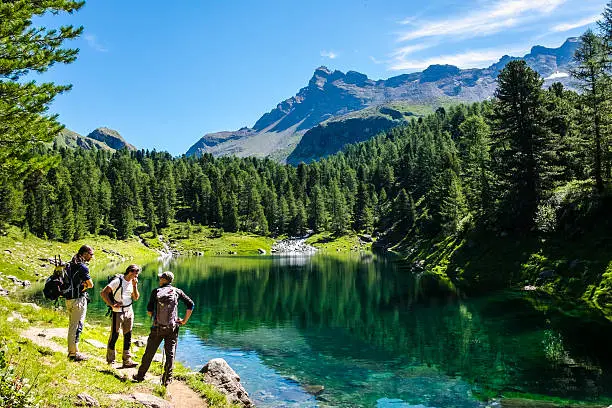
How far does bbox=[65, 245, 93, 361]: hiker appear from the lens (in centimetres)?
1512

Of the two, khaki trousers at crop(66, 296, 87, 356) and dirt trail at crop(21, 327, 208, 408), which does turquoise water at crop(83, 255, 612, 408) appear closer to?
dirt trail at crop(21, 327, 208, 408)

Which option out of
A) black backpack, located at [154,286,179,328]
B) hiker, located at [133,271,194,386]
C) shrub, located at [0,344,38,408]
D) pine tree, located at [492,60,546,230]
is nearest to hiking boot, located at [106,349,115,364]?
hiker, located at [133,271,194,386]

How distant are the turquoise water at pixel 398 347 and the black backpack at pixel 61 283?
1036 cm

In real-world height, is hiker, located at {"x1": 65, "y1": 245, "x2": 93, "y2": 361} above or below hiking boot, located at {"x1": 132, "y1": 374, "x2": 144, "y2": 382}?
above

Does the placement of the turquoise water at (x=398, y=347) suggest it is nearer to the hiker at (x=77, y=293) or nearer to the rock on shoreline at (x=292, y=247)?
the hiker at (x=77, y=293)

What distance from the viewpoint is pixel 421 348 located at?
29328mm

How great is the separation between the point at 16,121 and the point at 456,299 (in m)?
41.2

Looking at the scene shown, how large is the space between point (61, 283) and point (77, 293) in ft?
2.04

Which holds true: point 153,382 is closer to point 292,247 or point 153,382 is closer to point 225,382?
point 225,382

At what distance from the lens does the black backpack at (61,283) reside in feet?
48.6

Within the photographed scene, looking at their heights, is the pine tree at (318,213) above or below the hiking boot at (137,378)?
above

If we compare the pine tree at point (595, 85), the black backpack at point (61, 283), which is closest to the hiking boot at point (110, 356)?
the black backpack at point (61, 283)

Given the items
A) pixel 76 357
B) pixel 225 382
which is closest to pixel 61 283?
pixel 76 357

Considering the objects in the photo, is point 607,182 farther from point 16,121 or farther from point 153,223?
point 153,223
